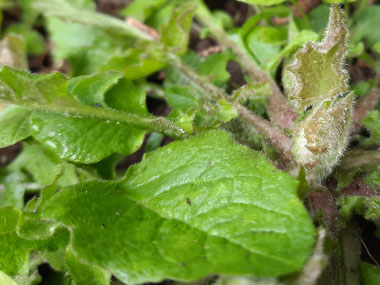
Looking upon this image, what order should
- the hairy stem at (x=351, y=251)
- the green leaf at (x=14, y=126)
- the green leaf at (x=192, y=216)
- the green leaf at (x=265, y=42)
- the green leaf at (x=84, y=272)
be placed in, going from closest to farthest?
the green leaf at (x=192, y=216)
the green leaf at (x=84, y=272)
the hairy stem at (x=351, y=251)
the green leaf at (x=14, y=126)
the green leaf at (x=265, y=42)

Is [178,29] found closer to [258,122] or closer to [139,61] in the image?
[139,61]

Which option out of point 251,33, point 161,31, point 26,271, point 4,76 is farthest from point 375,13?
point 26,271

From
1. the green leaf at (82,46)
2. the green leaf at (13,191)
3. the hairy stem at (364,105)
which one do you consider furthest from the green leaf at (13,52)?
the hairy stem at (364,105)

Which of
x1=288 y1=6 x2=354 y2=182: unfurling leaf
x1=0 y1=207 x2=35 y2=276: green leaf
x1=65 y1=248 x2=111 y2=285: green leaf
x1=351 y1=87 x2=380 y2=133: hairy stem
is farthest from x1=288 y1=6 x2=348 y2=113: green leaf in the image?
x1=0 y1=207 x2=35 y2=276: green leaf

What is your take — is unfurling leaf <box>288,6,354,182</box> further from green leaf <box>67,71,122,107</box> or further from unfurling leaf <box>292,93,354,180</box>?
green leaf <box>67,71,122,107</box>

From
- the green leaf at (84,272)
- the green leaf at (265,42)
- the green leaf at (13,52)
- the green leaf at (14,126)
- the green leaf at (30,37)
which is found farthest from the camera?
the green leaf at (30,37)

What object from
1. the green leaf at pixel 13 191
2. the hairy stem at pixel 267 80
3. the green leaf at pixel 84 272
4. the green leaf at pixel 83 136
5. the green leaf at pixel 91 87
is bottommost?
the green leaf at pixel 13 191

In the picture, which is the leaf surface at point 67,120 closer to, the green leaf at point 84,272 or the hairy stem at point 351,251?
the green leaf at point 84,272

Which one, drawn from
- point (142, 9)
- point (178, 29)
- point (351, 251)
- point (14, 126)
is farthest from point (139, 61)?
point (351, 251)
